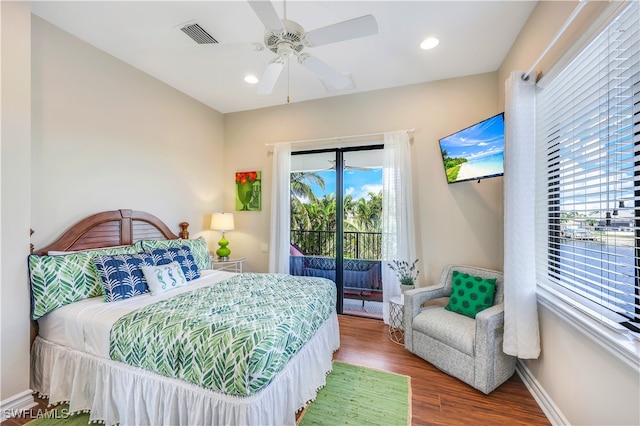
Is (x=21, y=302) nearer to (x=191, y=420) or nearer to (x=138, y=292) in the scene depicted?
(x=138, y=292)

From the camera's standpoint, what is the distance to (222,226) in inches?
154

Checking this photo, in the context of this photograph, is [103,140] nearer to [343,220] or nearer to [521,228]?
[343,220]

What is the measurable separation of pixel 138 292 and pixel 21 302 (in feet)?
2.35

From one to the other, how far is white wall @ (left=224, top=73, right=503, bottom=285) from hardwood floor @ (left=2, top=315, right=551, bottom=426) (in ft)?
3.55

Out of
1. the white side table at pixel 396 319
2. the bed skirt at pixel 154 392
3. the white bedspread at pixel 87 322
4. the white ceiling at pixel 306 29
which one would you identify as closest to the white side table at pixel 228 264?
the white bedspread at pixel 87 322

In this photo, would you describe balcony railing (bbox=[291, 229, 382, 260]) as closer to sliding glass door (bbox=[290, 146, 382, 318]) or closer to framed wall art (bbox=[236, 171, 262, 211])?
sliding glass door (bbox=[290, 146, 382, 318])

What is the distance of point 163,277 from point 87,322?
64cm

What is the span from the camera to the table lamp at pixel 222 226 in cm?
391

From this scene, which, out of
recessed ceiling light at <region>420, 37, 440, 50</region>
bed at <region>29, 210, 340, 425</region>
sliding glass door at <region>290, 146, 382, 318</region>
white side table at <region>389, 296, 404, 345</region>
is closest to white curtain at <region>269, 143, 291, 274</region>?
sliding glass door at <region>290, 146, 382, 318</region>

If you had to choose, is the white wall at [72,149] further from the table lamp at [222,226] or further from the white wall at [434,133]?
the white wall at [434,133]

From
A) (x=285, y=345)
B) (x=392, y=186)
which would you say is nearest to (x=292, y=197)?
(x=392, y=186)

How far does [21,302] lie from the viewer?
1.97m

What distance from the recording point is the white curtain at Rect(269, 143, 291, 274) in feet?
12.8

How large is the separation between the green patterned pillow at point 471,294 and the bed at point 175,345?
4.25ft
